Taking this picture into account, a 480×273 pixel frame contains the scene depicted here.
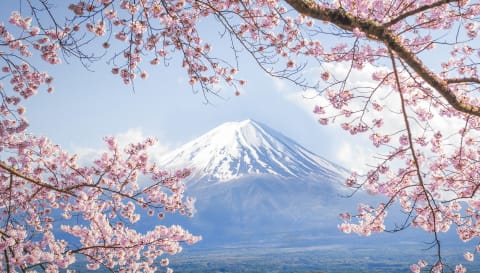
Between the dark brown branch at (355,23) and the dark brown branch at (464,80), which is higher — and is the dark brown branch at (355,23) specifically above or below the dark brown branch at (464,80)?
above

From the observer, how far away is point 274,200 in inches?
7736

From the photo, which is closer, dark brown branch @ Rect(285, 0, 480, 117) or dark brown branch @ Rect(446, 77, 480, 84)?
dark brown branch @ Rect(285, 0, 480, 117)

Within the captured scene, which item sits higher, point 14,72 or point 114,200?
point 14,72

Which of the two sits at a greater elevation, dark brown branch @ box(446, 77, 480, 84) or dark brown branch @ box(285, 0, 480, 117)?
Result: dark brown branch @ box(285, 0, 480, 117)

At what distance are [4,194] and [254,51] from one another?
12.6 feet

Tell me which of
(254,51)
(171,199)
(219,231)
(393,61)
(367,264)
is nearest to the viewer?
(393,61)

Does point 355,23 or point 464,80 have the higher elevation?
point 355,23

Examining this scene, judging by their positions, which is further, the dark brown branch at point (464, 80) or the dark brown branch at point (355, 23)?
the dark brown branch at point (464, 80)

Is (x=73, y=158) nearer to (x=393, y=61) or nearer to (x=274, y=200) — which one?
(x=393, y=61)

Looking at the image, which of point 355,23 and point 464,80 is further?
point 464,80

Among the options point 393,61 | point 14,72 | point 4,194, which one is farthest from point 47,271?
point 393,61

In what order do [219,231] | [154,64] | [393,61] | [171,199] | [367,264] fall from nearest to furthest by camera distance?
[393,61] → [154,64] → [171,199] → [367,264] → [219,231]

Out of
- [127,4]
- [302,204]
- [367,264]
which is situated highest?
[302,204]

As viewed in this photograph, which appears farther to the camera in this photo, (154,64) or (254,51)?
(154,64)
